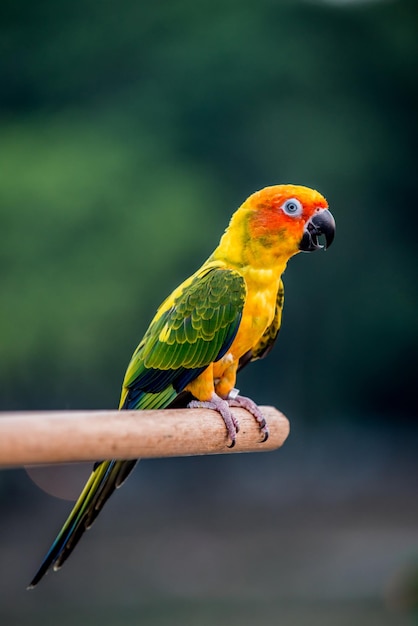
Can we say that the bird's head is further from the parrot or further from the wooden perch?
the wooden perch

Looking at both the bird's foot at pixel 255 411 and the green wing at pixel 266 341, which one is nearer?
the bird's foot at pixel 255 411

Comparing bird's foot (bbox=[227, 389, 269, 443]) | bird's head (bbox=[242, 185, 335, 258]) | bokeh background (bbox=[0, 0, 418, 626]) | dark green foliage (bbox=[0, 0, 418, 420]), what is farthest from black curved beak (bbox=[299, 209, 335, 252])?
dark green foliage (bbox=[0, 0, 418, 420])

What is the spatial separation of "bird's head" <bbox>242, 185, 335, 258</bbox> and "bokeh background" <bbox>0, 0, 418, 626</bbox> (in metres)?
2.87

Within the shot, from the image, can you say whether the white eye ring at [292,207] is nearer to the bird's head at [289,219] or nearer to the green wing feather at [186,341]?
the bird's head at [289,219]

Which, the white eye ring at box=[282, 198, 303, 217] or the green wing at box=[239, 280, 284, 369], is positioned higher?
the white eye ring at box=[282, 198, 303, 217]

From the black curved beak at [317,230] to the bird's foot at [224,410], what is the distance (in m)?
0.29

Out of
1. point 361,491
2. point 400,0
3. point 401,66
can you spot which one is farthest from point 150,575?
point 400,0

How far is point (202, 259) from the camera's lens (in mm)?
4816

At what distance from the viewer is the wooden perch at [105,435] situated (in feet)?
Result: 2.50

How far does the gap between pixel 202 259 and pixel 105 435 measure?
13.1 feet

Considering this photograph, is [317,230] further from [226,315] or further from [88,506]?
[88,506]

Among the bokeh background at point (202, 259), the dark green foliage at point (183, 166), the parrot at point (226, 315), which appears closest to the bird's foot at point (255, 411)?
the parrot at point (226, 315)

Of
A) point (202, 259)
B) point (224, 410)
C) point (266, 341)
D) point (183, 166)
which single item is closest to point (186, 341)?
point (224, 410)

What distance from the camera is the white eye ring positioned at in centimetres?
126
